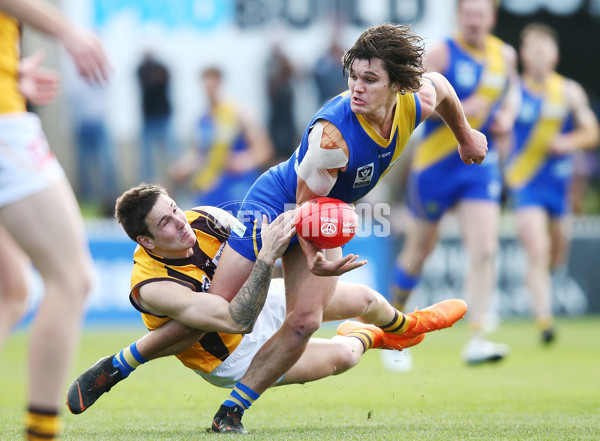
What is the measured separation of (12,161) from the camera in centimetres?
329

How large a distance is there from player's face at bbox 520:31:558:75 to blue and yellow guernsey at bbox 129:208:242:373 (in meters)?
6.38

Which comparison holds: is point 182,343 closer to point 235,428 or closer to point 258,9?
point 235,428

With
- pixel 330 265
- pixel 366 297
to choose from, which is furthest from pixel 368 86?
pixel 366 297

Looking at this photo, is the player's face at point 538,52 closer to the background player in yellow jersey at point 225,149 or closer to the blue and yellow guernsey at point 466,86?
the blue and yellow guernsey at point 466,86

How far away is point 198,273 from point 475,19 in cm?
436

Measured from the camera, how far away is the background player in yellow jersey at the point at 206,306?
15.4 ft

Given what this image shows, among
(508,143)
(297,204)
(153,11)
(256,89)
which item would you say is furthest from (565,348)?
(153,11)

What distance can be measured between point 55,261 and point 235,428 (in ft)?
5.66

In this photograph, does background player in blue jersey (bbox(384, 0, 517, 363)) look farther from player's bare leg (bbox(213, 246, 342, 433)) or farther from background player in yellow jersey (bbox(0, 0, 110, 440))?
background player in yellow jersey (bbox(0, 0, 110, 440))

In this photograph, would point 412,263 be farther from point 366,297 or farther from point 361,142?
point 361,142

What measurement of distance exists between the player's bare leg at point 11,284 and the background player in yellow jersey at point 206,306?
93 centimetres

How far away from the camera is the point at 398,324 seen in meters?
5.43

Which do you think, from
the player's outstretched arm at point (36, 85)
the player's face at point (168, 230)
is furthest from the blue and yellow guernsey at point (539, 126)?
the player's outstretched arm at point (36, 85)

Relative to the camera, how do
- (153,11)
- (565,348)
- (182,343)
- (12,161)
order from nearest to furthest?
(12,161)
(182,343)
(565,348)
(153,11)
